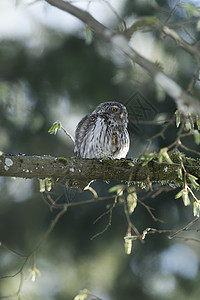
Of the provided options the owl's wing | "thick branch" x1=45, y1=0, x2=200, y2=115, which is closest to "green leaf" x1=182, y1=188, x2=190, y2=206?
"thick branch" x1=45, y1=0, x2=200, y2=115

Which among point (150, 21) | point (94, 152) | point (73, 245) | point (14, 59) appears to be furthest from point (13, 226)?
point (150, 21)

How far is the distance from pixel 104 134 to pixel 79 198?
141 inches

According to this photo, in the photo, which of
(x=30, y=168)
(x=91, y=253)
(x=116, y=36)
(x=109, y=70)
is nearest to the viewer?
(x=116, y=36)

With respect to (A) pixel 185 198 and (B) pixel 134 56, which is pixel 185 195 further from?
(B) pixel 134 56

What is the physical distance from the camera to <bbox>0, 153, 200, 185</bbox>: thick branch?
150 inches

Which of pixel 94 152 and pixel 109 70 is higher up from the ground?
pixel 109 70

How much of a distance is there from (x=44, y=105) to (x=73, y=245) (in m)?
2.78

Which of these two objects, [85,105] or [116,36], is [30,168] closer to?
[116,36]

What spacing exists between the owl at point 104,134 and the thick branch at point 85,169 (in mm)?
877

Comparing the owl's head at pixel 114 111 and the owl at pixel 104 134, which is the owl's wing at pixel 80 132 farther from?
the owl's head at pixel 114 111

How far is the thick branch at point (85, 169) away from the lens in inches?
150

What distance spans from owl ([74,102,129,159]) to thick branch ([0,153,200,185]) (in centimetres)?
88

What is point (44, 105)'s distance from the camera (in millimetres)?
8781

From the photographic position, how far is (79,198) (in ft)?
27.7
